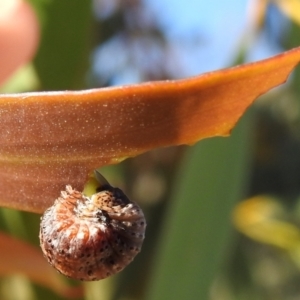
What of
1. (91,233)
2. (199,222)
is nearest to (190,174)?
(199,222)

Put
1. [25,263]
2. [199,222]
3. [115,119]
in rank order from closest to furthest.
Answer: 1. [115,119]
2. [25,263]
3. [199,222]

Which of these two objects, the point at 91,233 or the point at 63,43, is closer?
the point at 91,233

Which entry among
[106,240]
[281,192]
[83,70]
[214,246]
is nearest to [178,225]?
[214,246]

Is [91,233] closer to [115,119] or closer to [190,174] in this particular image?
[115,119]

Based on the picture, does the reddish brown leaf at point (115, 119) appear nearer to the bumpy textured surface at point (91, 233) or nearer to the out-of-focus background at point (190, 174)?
the bumpy textured surface at point (91, 233)

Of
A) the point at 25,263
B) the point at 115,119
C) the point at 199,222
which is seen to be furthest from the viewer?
the point at 199,222

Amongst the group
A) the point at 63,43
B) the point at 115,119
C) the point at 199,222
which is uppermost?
the point at 115,119

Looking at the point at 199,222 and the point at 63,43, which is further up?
the point at 63,43
